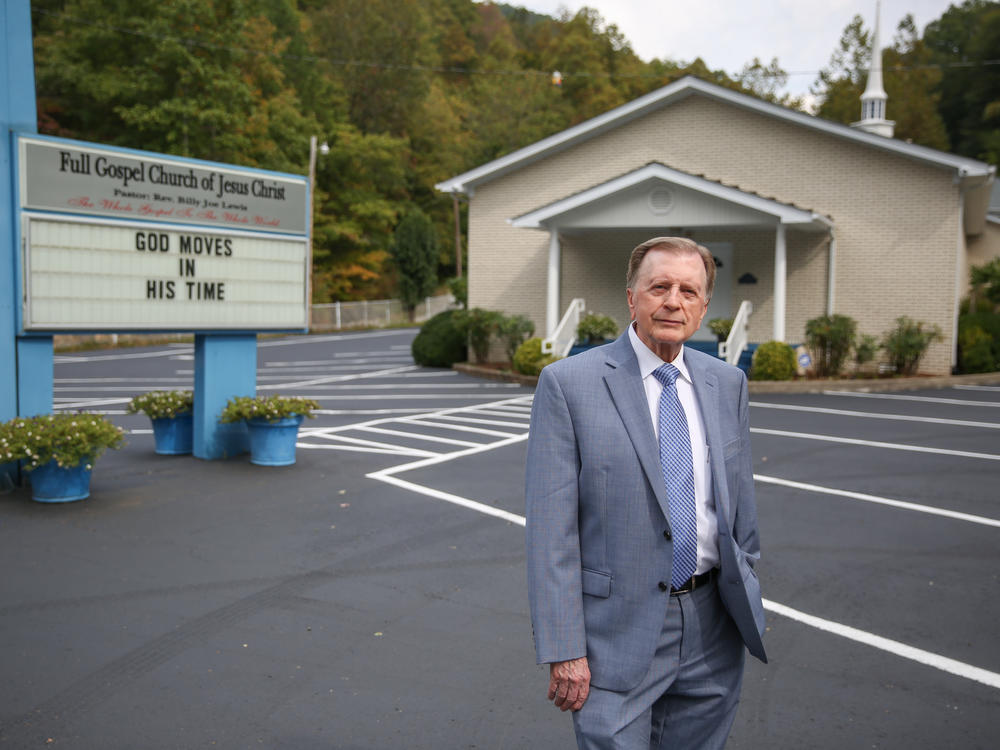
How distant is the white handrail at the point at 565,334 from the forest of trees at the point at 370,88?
862 inches

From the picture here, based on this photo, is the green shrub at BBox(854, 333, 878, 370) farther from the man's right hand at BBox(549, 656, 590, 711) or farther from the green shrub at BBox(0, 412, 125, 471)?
the man's right hand at BBox(549, 656, 590, 711)

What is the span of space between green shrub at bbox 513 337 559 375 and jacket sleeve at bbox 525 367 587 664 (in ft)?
54.0

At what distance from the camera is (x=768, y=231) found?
2073 cm

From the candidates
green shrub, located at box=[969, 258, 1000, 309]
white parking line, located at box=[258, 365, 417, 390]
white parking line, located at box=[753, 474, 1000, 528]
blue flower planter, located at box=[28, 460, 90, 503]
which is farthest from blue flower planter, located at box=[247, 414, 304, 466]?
green shrub, located at box=[969, 258, 1000, 309]

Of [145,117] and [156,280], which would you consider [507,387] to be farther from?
[145,117]

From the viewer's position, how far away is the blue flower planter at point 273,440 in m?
9.92

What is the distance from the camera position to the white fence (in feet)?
137

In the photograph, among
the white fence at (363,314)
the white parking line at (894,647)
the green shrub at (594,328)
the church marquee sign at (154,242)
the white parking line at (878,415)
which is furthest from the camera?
the white fence at (363,314)

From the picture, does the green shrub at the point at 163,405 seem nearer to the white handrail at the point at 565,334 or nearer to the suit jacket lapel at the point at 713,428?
the suit jacket lapel at the point at 713,428

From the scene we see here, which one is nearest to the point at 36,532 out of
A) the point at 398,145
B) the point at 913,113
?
the point at 398,145

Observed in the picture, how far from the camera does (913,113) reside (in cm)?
5738

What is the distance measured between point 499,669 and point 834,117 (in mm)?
68942

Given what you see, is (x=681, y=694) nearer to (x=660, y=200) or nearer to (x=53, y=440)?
(x=53, y=440)

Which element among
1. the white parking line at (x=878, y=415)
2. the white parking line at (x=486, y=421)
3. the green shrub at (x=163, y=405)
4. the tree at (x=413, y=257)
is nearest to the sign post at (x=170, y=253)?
the green shrub at (x=163, y=405)
